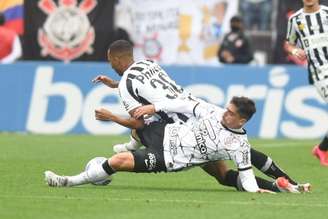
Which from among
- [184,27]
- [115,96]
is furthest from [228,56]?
[115,96]

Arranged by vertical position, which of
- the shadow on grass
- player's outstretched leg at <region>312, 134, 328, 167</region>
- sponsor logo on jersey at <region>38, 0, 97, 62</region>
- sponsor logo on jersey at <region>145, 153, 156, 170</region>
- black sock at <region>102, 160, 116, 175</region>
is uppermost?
sponsor logo on jersey at <region>145, 153, 156, 170</region>

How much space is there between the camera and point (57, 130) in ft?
71.2

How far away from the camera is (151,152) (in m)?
11.9

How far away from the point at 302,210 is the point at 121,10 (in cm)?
1561

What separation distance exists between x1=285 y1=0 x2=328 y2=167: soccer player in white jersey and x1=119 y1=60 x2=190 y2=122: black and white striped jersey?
3.49 m

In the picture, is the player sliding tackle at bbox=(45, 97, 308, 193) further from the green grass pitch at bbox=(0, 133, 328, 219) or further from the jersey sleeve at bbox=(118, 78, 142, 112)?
the jersey sleeve at bbox=(118, 78, 142, 112)

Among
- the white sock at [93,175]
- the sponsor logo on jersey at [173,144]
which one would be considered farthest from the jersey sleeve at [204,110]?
the white sock at [93,175]

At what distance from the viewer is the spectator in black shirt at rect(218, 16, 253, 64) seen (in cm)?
2391

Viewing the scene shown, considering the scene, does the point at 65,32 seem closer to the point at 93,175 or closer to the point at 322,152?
the point at 322,152

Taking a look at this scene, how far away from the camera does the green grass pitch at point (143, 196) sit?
1002 cm

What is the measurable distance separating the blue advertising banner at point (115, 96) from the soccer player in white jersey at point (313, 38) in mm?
5298

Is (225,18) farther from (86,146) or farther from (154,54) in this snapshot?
(86,146)

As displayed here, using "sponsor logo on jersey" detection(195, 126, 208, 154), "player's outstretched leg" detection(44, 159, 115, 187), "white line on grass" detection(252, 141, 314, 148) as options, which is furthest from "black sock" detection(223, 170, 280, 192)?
"white line on grass" detection(252, 141, 314, 148)

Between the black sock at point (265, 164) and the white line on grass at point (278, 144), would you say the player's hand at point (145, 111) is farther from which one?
the white line on grass at point (278, 144)
